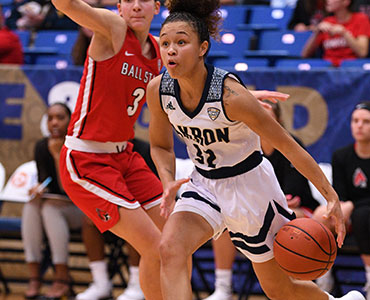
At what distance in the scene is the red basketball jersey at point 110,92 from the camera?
426 cm

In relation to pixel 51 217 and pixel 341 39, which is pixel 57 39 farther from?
pixel 341 39

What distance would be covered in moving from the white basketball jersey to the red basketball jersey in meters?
0.48

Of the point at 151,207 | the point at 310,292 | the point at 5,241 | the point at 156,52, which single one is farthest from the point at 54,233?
the point at 310,292

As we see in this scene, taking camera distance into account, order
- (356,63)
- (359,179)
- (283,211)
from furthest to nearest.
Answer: (356,63) → (359,179) → (283,211)

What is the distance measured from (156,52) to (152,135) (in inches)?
28.9

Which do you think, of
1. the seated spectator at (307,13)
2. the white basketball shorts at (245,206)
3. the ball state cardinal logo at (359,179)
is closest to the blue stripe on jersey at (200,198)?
the white basketball shorts at (245,206)

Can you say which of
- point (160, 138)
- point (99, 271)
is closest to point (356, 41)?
point (99, 271)

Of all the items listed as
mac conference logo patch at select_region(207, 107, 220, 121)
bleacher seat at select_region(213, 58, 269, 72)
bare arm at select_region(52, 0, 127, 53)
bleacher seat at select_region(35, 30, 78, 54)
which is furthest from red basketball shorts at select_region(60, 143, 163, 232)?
bleacher seat at select_region(35, 30, 78, 54)

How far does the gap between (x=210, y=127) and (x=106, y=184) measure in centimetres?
91

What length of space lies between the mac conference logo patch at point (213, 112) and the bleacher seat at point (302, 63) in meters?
4.21

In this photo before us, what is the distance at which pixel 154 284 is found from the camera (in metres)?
4.21

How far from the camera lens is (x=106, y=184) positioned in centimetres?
422

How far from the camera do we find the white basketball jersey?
144 inches

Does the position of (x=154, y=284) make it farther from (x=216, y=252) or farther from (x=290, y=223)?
(x=216, y=252)
